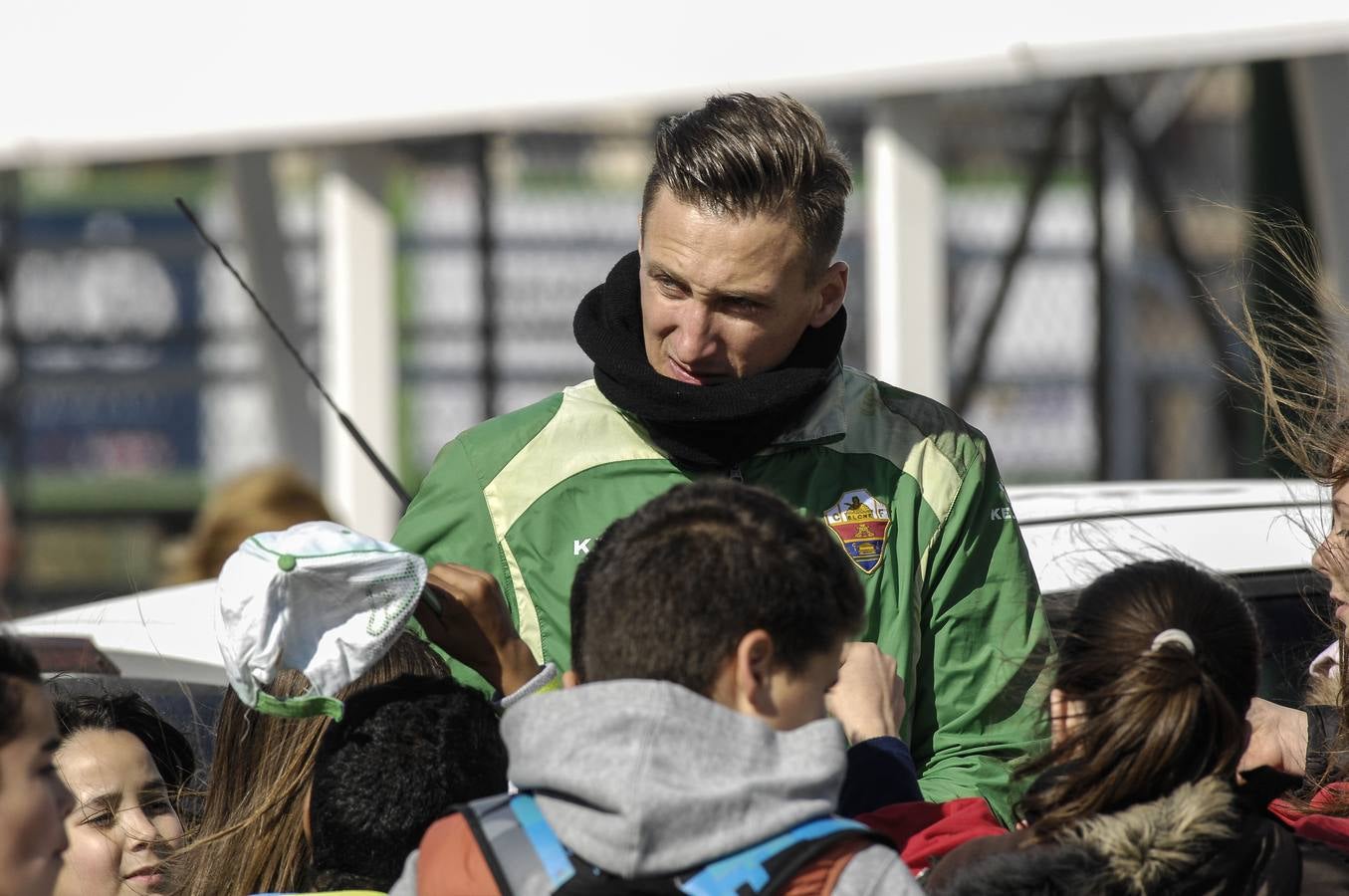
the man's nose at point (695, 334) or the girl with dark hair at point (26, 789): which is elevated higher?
the man's nose at point (695, 334)

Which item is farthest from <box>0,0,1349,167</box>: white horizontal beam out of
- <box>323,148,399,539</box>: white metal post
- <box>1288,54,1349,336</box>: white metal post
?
<box>1288,54,1349,336</box>: white metal post

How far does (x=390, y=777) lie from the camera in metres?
1.93

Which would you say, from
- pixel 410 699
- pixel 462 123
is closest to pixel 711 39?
pixel 462 123

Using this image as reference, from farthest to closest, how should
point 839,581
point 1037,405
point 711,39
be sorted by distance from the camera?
point 1037,405
point 711,39
point 839,581

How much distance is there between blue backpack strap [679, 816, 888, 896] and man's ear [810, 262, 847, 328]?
1020 millimetres

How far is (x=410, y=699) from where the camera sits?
200 cm

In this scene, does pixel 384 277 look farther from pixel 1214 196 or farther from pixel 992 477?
pixel 1214 196

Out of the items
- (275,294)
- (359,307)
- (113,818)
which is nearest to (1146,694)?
(113,818)

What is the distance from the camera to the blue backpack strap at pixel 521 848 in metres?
1.66

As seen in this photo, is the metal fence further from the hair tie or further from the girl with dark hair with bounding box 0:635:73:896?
the girl with dark hair with bounding box 0:635:73:896

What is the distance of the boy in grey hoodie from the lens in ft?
5.31

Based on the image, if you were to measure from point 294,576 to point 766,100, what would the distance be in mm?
1028

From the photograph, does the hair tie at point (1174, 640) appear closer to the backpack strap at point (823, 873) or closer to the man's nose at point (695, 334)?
the backpack strap at point (823, 873)

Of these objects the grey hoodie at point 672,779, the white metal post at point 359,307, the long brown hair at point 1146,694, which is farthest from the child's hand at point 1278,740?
the white metal post at point 359,307
